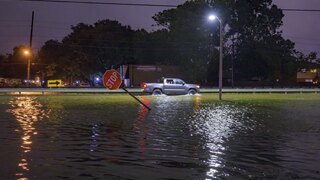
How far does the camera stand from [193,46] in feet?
255

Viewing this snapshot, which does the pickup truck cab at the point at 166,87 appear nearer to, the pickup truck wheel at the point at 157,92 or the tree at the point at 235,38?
the pickup truck wheel at the point at 157,92

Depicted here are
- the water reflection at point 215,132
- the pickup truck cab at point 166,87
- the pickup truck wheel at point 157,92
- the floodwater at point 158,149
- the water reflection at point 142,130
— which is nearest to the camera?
the floodwater at point 158,149

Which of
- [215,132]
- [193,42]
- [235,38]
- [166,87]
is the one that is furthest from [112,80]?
[235,38]

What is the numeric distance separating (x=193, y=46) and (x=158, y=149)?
66.8m

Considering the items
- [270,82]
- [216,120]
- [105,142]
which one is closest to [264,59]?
[270,82]

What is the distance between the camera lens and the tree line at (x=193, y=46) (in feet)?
257

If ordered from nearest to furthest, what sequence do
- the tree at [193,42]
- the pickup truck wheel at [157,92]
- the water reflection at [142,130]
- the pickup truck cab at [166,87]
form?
1. the water reflection at [142,130]
2. the pickup truck cab at [166,87]
3. the pickup truck wheel at [157,92]
4. the tree at [193,42]

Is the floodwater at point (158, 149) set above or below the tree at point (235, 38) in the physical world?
below

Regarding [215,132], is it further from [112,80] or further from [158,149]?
[112,80]

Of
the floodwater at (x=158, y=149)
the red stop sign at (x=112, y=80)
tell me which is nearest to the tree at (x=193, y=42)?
the red stop sign at (x=112, y=80)

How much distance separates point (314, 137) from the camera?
46.7ft

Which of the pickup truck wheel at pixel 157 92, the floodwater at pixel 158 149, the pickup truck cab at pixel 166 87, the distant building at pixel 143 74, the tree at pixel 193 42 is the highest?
the tree at pixel 193 42

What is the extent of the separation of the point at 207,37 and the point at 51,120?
202ft

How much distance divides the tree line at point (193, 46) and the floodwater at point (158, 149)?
59.2m
